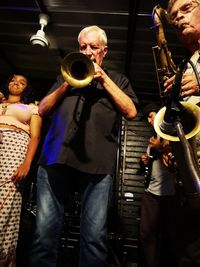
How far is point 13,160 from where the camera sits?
2.66 metres

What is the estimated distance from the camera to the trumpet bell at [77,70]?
1753mm

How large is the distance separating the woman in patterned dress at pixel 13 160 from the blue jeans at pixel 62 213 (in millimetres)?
941

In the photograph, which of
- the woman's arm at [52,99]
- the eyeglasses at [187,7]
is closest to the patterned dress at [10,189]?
the woman's arm at [52,99]

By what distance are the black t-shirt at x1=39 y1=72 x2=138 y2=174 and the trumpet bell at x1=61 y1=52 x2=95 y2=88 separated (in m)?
0.19

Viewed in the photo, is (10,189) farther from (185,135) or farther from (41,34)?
(41,34)

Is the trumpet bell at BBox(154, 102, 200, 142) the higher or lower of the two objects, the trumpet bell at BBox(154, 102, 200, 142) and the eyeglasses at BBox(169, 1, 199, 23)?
the lower

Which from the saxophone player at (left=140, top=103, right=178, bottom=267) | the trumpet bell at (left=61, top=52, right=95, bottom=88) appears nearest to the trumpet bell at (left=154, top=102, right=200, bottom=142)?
the trumpet bell at (left=61, top=52, right=95, bottom=88)

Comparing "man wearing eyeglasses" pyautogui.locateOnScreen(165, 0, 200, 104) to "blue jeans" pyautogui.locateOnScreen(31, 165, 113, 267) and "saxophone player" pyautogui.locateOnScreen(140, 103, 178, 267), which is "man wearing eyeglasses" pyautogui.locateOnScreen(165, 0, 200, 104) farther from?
"saxophone player" pyautogui.locateOnScreen(140, 103, 178, 267)

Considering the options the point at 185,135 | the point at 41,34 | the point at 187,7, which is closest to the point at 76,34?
the point at 41,34

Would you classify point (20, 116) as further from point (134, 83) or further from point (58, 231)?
point (134, 83)

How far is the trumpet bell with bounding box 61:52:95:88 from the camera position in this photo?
1.75 m

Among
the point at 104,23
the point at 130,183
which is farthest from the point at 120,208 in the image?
the point at 104,23

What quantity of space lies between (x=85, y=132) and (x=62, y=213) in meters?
0.62

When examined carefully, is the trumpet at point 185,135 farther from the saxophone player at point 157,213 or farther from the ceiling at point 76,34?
the ceiling at point 76,34
